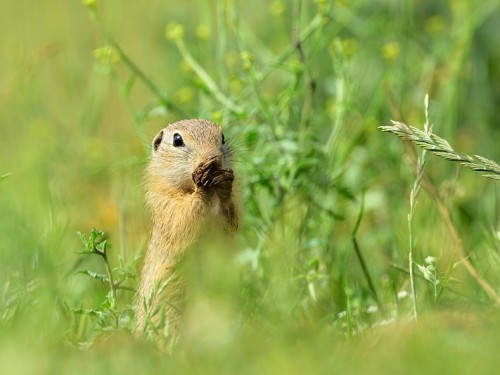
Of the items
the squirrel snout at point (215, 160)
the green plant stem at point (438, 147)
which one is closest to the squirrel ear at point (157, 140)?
the squirrel snout at point (215, 160)

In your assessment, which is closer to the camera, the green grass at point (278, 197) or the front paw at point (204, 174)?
the green grass at point (278, 197)

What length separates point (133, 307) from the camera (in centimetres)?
395

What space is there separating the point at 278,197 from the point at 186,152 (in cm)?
53

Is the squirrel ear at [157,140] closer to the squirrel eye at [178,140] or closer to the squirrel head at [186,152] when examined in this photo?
the squirrel head at [186,152]

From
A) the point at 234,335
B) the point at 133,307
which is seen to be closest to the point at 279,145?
the point at 133,307

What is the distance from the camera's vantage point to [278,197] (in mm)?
5012

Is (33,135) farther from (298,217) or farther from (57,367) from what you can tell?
(57,367)

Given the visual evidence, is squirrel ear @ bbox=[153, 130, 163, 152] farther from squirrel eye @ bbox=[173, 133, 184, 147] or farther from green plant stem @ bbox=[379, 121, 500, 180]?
green plant stem @ bbox=[379, 121, 500, 180]

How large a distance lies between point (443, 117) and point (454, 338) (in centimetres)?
308

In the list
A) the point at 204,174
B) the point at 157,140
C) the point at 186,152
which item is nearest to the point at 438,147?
the point at 204,174

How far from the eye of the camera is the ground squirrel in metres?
4.11

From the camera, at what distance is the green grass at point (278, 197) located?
325 centimetres

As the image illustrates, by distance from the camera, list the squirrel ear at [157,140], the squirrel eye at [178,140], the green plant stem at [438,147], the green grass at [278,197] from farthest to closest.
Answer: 1. the squirrel ear at [157,140]
2. the squirrel eye at [178,140]
3. the green plant stem at [438,147]
4. the green grass at [278,197]

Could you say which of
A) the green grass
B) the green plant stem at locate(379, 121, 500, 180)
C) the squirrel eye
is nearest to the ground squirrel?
the squirrel eye
